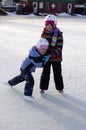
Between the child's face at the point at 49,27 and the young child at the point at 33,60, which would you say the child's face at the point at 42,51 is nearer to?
the young child at the point at 33,60

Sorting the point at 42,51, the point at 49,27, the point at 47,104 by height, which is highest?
the point at 49,27

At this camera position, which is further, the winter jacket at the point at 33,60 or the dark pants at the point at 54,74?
the dark pants at the point at 54,74

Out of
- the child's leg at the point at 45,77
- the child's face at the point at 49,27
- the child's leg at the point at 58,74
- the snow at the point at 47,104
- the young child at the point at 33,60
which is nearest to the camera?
the snow at the point at 47,104

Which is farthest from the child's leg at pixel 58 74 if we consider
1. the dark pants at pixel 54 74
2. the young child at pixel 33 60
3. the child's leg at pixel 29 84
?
the child's leg at pixel 29 84

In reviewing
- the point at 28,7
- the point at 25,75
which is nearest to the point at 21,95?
the point at 25,75

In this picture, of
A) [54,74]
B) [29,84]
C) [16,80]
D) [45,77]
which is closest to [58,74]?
[54,74]

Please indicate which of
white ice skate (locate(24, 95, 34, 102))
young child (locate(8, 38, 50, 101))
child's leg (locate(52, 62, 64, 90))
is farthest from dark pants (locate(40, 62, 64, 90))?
white ice skate (locate(24, 95, 34, 102))

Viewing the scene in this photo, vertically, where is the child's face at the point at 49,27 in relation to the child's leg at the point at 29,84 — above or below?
above

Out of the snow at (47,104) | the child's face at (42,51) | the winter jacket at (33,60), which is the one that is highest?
the child's face at (42,51)

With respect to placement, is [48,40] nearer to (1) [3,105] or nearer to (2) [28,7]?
(1) [3,105]

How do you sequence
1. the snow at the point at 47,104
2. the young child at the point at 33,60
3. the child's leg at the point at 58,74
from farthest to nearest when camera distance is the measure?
the child's leg at the point at 58,74, the young child at the point at 33,60, the snow at the point at 47,104

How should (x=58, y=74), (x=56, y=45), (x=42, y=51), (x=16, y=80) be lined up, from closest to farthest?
(x=42, y=51)
(x=56, y=45)
(x=58, y=74)
(x=16, y=80)

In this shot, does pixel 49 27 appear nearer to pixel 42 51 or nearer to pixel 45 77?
pixel 42 51

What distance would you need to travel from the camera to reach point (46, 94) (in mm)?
5000
